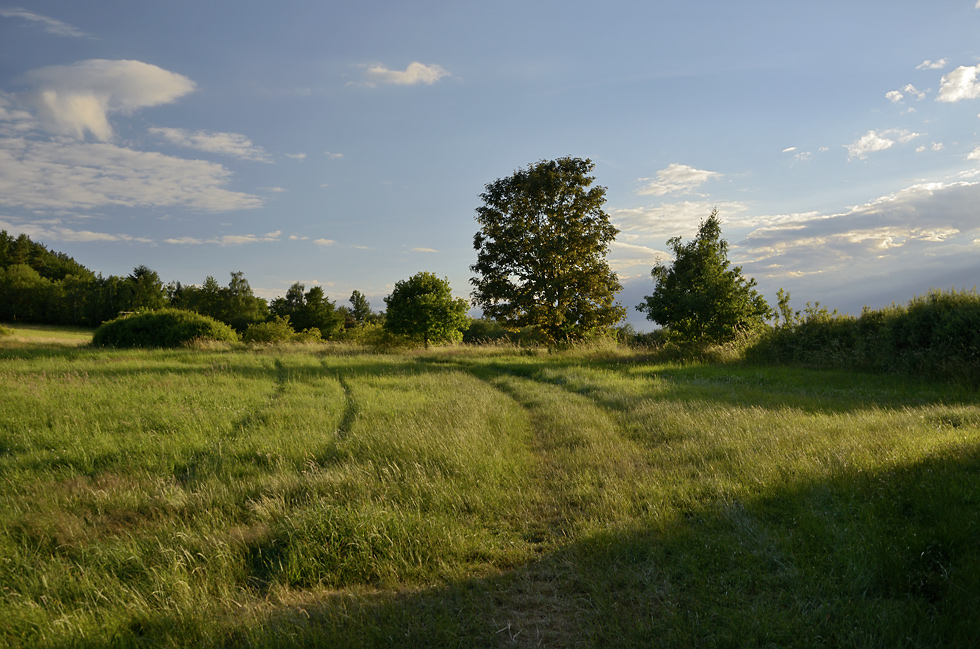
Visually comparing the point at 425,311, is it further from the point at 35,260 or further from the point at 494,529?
the point at 35,260

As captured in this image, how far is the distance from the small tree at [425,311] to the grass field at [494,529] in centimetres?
2710

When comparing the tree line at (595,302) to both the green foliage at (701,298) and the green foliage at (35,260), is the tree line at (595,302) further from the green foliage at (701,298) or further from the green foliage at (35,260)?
the green foliage at (35,260)

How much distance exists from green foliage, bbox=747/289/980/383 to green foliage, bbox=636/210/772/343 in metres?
5.46

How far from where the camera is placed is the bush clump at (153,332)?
33.5 m

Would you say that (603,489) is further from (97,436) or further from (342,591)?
(97,436)

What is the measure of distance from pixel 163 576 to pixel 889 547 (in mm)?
5931

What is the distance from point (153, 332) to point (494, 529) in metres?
37.6

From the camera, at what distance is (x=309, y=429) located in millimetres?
8703

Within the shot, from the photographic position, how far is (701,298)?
25266 millimetres

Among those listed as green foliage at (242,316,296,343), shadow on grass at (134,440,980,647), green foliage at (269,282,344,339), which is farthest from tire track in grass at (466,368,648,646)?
green foliage at (269,282,344,339)

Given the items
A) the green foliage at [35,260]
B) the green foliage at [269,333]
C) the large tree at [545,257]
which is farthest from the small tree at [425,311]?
the green foliage at [35,260]

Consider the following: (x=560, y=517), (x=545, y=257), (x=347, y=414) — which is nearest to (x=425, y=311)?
(x=545, y=257)

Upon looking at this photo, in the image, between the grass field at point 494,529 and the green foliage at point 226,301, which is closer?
the grass field at point 494,529

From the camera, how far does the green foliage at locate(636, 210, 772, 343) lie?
84.2 feet
